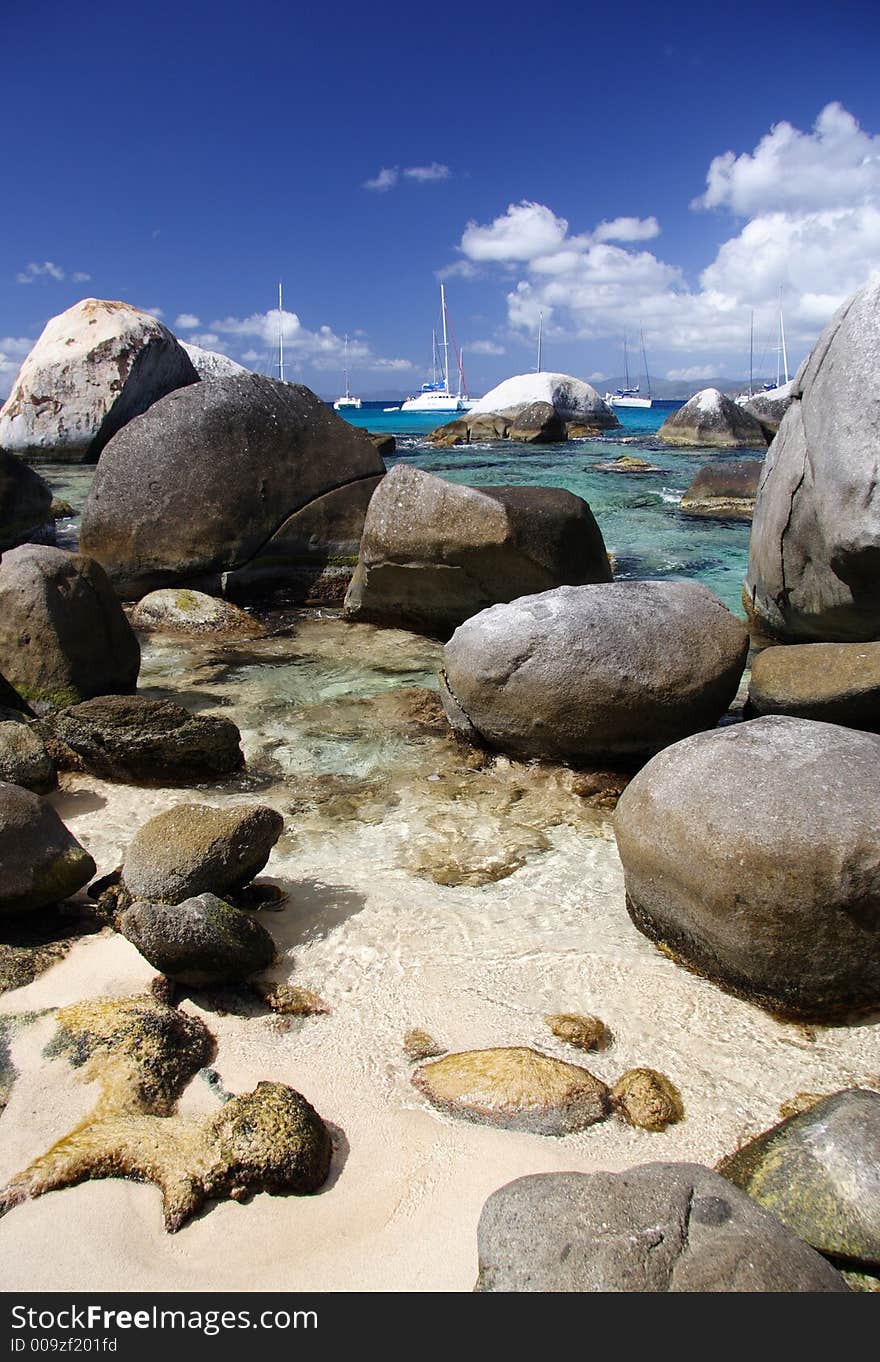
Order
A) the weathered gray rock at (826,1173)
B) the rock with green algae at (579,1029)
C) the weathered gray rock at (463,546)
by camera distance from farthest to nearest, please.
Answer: the weathered gray rock at (463,546), the rock with green algae at (579,1029), the weathered gray rock at (826,1173)

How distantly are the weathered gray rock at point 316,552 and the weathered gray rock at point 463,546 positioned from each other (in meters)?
1.27

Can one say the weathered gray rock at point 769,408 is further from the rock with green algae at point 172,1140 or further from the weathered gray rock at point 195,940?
the rock with green algae at point 172,1140

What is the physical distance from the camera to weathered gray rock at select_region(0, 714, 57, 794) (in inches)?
180

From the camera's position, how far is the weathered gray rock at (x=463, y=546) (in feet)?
23.7

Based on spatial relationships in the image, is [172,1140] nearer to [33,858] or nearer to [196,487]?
[33,858]

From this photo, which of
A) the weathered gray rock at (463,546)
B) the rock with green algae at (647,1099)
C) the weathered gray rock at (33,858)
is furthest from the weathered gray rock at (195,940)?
the weathered gray rock at (463,546)

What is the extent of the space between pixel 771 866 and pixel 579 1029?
83 centimetres

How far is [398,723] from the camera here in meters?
5.91

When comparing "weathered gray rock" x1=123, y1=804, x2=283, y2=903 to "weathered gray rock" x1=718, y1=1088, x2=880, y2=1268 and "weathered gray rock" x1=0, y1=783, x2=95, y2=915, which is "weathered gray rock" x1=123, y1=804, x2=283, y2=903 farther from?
"weathered gray rock" x1=718, y1=1088, x2=880, y2=1268

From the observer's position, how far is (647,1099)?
2678mm

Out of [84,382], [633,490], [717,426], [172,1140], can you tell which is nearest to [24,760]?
[172,1140]

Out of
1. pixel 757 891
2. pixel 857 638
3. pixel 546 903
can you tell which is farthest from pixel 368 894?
pixel 857 638
